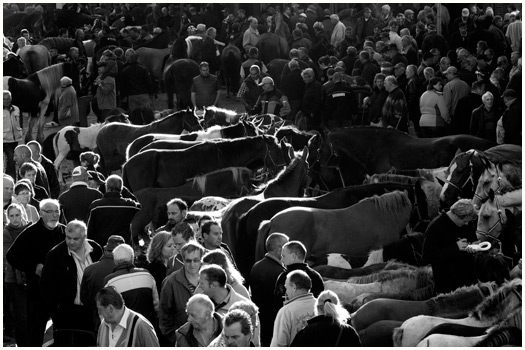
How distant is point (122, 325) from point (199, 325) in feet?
1.86

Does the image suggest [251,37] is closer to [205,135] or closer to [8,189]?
[205,135]

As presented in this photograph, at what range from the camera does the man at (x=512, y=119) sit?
54.6 feet

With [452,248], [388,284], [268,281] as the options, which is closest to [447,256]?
[452,248]

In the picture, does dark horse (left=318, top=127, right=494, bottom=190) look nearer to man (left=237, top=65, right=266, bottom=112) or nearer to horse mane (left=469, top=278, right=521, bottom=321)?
man (left=237, top=65, right=266, bottom=112)

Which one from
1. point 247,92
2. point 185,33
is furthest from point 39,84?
point 185,33

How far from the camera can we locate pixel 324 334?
313 inches

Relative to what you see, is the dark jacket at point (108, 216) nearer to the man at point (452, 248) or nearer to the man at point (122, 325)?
the man at point (452, 248)

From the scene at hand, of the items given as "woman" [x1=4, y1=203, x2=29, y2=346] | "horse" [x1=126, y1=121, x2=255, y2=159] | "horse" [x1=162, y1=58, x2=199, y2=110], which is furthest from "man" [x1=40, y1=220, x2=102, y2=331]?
"horse" [x1=162, y1=58, x2=199, y2=110]

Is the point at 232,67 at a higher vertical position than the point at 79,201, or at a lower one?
lower

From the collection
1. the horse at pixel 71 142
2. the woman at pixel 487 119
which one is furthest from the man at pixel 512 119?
the horse at pixel 71 142

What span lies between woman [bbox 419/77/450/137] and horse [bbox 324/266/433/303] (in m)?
7.77

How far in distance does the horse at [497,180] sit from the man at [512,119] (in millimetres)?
2893

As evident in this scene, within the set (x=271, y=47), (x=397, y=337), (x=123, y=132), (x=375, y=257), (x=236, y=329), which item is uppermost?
(x=236, y=329)

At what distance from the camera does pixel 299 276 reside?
29.0ft
